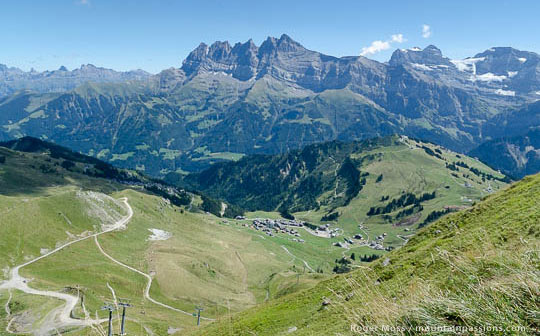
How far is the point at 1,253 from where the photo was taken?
142 m

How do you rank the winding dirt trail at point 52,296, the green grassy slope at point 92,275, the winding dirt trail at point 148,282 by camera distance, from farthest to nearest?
the winding dirt trail at point 148,282 → the green grassy slope at point 92,275 → the winding dirt trail at point 52,296

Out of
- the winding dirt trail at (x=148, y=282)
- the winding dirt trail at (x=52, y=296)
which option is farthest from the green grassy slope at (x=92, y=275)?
the winding dirt trail at (x=52, y=296)

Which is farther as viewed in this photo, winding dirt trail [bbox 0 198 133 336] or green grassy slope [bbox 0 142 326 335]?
green grassy slope [bbox 0 142 326 335]

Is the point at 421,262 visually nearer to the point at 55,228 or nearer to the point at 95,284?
the point at 95,284

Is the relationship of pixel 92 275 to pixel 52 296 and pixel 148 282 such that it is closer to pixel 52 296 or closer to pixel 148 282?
pixel 148 282

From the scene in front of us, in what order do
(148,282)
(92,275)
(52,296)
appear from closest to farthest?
(52,296)
(92,275)
(148,282)

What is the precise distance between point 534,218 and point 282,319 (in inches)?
1020

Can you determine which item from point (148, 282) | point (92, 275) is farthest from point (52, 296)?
point (148, 282)

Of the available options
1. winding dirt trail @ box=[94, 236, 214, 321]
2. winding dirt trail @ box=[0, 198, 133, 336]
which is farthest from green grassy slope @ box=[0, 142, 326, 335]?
winding dirt trail @ box=[0, 198, 133, 336]

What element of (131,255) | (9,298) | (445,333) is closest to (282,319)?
(445,333)

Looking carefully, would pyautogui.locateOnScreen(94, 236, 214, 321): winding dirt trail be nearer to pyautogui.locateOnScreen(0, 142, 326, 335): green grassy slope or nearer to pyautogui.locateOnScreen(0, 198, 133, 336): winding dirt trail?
pyautogui.locateOnScreen(0, 142, 326, 335): green grassy slope

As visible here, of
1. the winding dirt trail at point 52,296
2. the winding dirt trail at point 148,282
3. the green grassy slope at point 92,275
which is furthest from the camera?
the winding dirt trail at point 148,282

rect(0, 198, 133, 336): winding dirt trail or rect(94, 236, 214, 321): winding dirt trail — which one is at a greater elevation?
rect(0, 198, 133, 336): winding dirt trail

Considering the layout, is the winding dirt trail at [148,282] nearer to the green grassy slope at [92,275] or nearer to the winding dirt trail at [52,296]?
the green grassy slope at [92,275]
